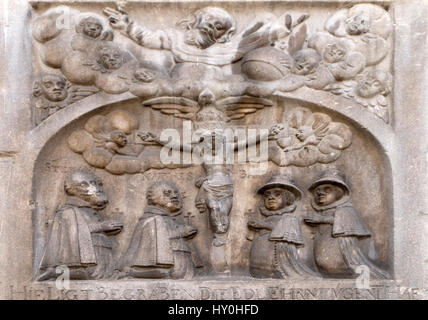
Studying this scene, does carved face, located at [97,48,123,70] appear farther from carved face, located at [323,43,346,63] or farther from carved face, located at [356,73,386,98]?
carved face, located at [356,73,386,98]

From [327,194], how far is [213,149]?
1249 mm

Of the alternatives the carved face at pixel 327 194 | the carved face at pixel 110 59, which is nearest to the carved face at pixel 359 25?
the carved face at pixel 327 194

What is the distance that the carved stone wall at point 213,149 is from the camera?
331 inches

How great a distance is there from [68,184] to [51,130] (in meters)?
0.57

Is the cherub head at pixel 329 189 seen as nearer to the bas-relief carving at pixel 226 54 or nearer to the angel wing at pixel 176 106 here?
the bas-relief carving at pixel 226 54

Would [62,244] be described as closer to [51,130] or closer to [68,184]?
[68,184]

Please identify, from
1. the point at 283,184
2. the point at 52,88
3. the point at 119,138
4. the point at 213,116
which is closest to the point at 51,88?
the point at 52,88

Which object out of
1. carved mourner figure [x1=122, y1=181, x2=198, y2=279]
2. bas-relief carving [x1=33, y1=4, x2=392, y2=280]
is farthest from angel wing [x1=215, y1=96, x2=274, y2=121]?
carved mourner figure [x1=122, y1=181, x2=198, y2=279]

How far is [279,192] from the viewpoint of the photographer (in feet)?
28.1

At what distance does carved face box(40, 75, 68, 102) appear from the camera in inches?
334

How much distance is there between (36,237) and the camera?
8.48 meters

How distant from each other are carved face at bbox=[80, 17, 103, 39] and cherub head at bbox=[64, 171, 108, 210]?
1.41 m

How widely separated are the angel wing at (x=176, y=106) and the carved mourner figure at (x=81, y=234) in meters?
0.98

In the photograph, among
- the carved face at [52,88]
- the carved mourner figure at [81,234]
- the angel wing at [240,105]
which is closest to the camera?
the carved mourner figure at [81,234]
